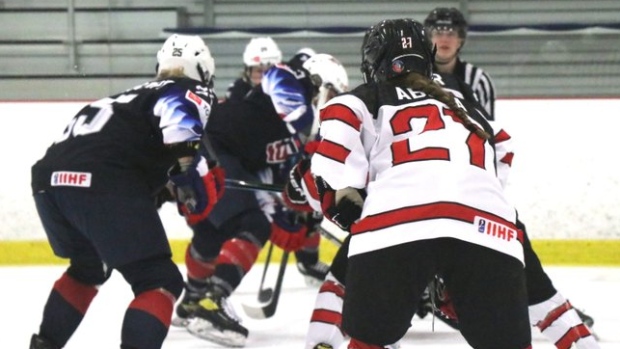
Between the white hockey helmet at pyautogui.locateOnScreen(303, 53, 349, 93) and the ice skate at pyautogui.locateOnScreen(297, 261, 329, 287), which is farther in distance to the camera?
the ice skate at pyautogui.locateOnScreen(297, 261, 329, 287)

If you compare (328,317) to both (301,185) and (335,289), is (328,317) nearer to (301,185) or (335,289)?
(335,289)

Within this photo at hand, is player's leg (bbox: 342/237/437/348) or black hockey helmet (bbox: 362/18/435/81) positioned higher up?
black hockey helmet (bbox: 362/18/435/81)

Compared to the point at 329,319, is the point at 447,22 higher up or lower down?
higher up

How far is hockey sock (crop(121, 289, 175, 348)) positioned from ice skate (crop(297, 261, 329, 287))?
244 cm

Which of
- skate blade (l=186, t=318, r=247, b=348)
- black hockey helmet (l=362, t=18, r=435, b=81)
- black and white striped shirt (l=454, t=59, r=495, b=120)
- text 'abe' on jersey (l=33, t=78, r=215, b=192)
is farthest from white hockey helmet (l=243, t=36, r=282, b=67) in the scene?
black hockey helmet (l=362, t=18, r=435, b=81)

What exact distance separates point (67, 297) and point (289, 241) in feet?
4.41

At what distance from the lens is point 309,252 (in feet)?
17.2

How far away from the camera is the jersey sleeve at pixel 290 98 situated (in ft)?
13.6

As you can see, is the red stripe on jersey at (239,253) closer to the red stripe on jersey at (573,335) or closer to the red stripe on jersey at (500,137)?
the red stripe on jersey at (573,335)

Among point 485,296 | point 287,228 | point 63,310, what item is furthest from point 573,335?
point 287,228

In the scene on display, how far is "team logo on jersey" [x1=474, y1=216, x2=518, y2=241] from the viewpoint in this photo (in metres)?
2.06

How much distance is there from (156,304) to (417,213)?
922 millimetres

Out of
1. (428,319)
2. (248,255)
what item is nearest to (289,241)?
(248,255)

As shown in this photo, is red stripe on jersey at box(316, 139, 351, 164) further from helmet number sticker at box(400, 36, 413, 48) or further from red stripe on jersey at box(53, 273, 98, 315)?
red stripe on jersey at box(53, 273, 98, 315)
